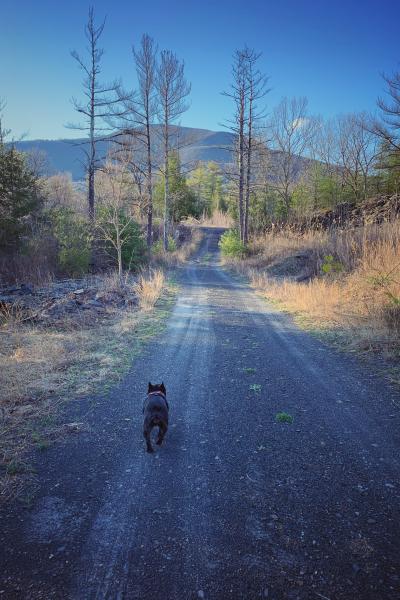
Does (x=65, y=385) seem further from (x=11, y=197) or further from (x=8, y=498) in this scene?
(x=11, y=197)

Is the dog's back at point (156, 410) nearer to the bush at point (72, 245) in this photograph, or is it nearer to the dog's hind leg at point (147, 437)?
the dog's hind leg at point (147, 437)

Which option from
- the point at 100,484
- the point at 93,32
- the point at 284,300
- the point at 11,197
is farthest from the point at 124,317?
the point at 93,32

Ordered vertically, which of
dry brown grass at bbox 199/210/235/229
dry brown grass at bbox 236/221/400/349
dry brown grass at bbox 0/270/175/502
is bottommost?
dry brown grass at bbox 0/270/175/502

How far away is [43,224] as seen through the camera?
15500 millimetres

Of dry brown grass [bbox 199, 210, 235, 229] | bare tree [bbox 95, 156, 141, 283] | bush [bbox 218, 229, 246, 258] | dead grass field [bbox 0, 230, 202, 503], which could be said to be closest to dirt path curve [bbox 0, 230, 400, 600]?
dead grass field [bbox 0, 230, 202, 503]

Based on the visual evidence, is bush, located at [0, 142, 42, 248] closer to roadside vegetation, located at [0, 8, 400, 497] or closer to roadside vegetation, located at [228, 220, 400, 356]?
roadside vegetation, located at [0, 8, 400, 497]

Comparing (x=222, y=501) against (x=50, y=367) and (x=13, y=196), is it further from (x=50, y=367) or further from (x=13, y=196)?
(x=13, y=196)

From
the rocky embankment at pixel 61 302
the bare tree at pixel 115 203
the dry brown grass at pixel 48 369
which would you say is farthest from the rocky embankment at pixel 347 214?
the dry brown grass at pixel 48 369

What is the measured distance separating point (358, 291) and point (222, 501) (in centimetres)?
691

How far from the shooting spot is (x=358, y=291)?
812cm

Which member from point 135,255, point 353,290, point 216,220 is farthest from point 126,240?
point 216,220

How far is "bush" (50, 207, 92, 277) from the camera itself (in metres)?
14.1

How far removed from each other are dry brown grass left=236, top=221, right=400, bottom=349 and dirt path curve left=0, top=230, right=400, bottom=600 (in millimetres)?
1933

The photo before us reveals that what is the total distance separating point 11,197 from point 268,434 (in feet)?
46.3
